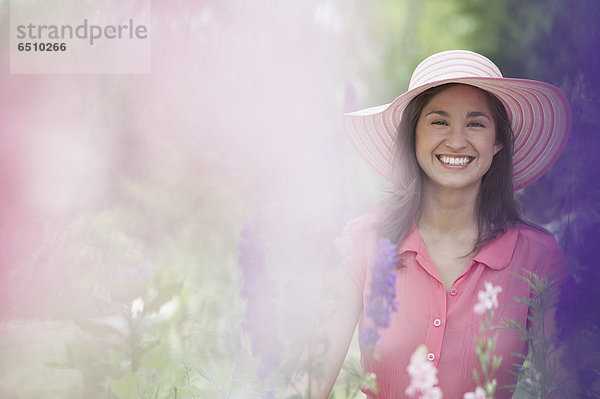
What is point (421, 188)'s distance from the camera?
6.51ft

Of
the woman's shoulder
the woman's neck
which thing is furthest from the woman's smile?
the woman's shoulder

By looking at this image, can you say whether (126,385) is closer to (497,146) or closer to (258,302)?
(258,302)

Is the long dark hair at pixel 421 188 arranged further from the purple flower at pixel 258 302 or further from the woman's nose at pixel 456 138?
the purple flower at pixel 258 302

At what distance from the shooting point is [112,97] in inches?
Answer: 83.7

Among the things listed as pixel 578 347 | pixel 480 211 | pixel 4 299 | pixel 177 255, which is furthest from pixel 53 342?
pixel 578 347

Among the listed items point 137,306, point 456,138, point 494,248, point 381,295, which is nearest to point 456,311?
point 494,248

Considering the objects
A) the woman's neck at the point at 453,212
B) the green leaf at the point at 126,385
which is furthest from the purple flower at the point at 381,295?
the woman's neck at the point at 453,212

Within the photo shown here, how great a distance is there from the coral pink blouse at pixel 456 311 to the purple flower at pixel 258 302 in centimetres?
57

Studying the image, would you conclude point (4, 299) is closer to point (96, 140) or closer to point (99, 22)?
point (96, 140)

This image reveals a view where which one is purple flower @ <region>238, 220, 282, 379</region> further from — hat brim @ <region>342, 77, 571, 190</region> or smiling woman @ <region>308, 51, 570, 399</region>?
hat brim @ <region>342, 77, 571, 190</region>

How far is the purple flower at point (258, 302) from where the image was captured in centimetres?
117

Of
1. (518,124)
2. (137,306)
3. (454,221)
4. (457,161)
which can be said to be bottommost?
(137,306)

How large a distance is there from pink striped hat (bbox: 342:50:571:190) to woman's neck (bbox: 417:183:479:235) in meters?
0.19

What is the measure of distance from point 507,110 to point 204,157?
926 millimetres
